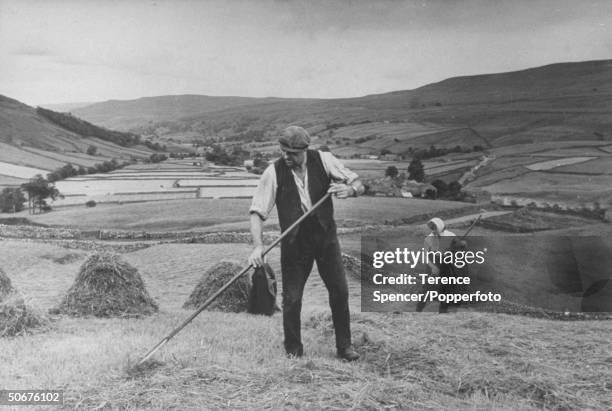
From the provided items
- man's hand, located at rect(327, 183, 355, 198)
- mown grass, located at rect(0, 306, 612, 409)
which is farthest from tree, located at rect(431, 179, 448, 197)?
man's hand, located at rect(327, 183, 355, 198)

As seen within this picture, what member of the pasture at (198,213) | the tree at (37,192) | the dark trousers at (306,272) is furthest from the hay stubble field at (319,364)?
the tree at (37,192)

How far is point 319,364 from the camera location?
4777mm

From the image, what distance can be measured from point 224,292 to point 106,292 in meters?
1.59

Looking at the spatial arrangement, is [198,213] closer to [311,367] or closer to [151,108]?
[151,108]

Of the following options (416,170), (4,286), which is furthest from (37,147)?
(416,170)

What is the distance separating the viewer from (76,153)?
443 inches

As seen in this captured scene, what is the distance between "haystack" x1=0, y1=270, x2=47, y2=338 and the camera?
6.21 meters

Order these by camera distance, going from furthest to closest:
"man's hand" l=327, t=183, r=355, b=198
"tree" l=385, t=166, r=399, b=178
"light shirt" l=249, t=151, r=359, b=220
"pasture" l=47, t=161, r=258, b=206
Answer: "pasture" l=47, t=161, r=258, b=206
"tree" l=385, t=166, r=399, b=178
"light shirt" l=249, t=151, r=359, b=220
"man's hand" l=327, t=183, r=355, b=198

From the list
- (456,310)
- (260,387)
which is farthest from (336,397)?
(456,310)

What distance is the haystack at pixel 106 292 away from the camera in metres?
7.32

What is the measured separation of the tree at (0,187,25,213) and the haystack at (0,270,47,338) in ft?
12.8

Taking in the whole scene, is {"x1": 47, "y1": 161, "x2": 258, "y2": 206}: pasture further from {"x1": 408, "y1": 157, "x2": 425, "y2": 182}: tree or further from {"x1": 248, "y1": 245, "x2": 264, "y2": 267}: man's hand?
{"x1": 248, "y1": 245, "x2": 264, "y2": 267}: man's hand

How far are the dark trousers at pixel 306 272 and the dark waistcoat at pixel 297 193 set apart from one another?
78 mm

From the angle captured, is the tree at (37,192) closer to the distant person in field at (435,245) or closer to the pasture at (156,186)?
the pasture at (156,186)
